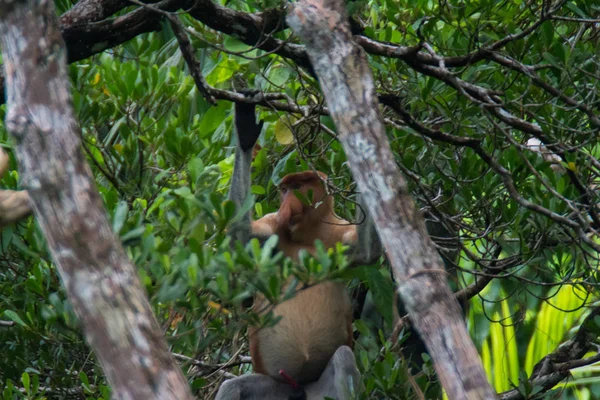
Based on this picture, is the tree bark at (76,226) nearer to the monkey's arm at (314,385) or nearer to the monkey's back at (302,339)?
the monkey's arm at (314,385)

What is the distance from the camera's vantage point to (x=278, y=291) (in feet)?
9.70

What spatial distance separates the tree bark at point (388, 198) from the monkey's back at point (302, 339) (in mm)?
2509

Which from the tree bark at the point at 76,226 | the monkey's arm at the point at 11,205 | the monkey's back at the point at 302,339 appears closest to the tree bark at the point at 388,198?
Answer: the tree bark at the point at 76,226

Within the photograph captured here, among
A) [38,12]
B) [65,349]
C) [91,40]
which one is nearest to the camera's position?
[38,12]

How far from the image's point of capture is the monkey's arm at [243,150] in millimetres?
4461

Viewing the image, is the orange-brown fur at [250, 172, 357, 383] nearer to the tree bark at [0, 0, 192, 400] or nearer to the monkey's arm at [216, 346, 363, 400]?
the monkey's arm at [216, 346, 363, 400]

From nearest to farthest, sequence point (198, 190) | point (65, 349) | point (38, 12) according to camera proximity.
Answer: point (38, 12)
point (198, 190)
point (65, 349)

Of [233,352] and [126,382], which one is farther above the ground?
[126,382]

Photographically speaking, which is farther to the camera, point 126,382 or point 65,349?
point 65,349

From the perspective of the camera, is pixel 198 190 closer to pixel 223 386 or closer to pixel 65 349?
pixel 65 349

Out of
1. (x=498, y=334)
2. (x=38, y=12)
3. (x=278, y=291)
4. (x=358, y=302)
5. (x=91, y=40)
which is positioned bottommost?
(x=498, y=334)

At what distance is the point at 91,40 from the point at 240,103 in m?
0.84

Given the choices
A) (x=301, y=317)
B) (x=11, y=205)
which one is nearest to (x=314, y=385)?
(x=301, y=317)

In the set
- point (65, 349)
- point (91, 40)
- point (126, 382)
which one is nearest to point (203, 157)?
point (91, 40)
